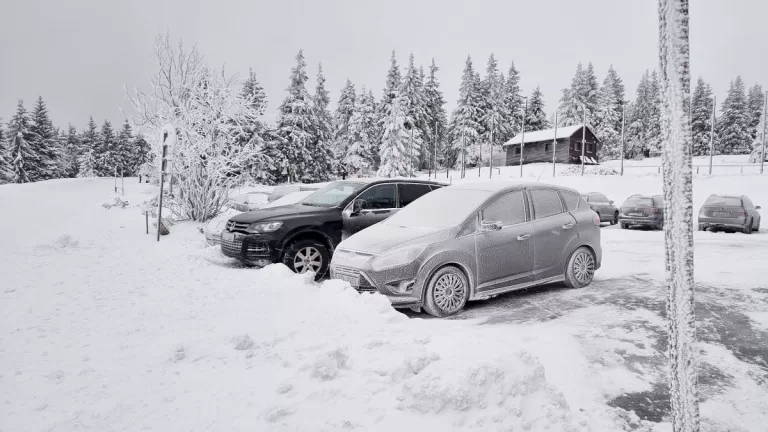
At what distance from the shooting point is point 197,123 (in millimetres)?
14992

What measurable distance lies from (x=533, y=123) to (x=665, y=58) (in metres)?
70.2

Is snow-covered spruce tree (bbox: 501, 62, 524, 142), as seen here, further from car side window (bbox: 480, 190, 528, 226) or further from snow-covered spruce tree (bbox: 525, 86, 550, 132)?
car side window (bbox: 480, 190, 528, 226)

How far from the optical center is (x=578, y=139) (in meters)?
56.4

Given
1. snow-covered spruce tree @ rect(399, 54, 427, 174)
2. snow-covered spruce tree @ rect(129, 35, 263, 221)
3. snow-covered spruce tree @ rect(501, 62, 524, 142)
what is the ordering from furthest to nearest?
snow-covered spruce tree @ rect(501, 62, 524, 142)
snow-covered spruce tree @ rect(399, 54, 427, 174)
snow-covered spruce tree @ rect(129, 35, 263, 221)

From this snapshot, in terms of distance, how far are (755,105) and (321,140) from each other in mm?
76402

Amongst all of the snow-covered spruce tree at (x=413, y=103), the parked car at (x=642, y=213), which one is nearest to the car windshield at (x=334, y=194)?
the parked car at (x=642, y=213)

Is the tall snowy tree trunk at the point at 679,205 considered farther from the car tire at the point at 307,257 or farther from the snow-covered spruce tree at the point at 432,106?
the snow-covered spruce tree at the point at 432,106

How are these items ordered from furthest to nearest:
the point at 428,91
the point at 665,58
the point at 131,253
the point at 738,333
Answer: the point at 428,91, the point at 131,253, the point at 738,333, the point at 665,58

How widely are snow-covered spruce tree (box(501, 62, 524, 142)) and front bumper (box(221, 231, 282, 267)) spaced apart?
63.6 meters

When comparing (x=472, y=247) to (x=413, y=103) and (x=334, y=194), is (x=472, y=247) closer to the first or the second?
(x=334, y=194)

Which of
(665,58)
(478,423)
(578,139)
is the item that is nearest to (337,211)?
(478,423)

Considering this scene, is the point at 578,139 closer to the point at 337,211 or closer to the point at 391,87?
the point at 391,87

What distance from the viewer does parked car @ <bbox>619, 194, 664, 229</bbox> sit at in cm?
1717

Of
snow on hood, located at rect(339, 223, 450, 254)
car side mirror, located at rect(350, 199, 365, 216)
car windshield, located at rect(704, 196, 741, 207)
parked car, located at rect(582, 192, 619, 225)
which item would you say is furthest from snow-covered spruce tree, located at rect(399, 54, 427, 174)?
snow on hood, located at rect(339, 223, 450, 254)
